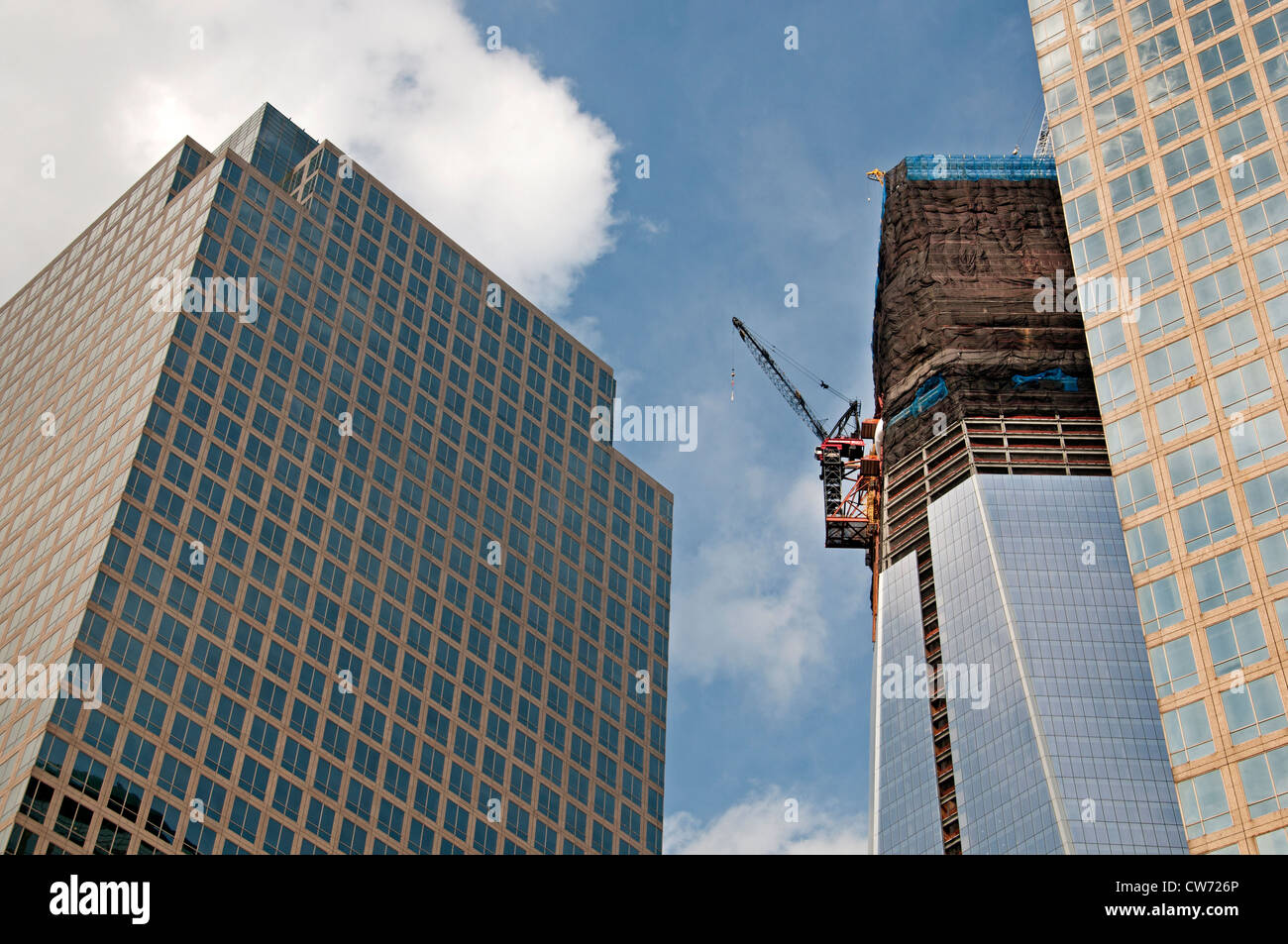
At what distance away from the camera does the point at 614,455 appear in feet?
531

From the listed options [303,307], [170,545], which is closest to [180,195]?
[303,307]

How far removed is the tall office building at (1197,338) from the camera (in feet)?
198

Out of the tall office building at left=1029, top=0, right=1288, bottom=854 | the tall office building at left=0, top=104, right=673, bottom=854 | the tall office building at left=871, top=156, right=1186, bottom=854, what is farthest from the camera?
the tall office building at left=871, top=156, right=1186, bottom=854

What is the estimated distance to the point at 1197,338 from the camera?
7044 centimetres

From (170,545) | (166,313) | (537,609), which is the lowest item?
(170,545)

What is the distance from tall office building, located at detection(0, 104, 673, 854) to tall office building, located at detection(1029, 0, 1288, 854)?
6331 cm

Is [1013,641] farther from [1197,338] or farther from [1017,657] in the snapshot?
[1197,338]

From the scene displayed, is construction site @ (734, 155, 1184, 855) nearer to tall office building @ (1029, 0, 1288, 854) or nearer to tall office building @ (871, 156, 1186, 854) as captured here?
tall office building @ (871, 156, 1186, 854)

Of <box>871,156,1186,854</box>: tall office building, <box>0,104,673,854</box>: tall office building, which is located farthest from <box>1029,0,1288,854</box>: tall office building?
<box>871,156,1186,854</box>: tall office building

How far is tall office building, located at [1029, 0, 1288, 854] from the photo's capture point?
60.5 m

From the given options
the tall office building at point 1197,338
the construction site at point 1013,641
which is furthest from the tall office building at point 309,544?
the tall office building at point 1197,338
